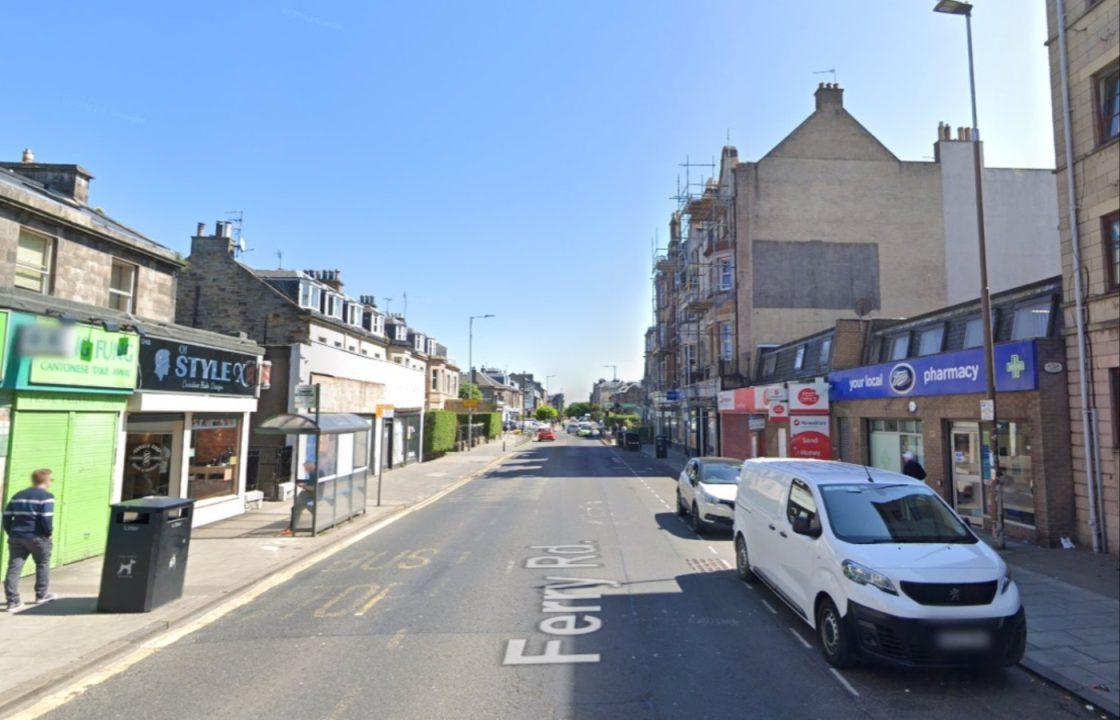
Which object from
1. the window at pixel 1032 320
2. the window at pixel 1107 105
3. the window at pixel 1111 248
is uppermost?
the window at pixel 1107 105

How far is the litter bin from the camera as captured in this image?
7.78 m

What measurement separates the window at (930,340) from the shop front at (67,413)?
60.5 ft

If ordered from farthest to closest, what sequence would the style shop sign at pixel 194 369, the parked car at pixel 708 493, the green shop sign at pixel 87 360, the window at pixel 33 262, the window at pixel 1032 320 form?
the parked car at pixel 708 493, the window at pixel 1032 320, the style shop sign at pixel 194 369, the window at pixel 33 262, the green shop sign at pixel 87 360

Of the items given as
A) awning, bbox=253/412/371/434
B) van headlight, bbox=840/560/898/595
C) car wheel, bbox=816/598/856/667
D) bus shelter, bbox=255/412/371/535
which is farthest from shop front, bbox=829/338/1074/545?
awning, bbox=253/412/371/434

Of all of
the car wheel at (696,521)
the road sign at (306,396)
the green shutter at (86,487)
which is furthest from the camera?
the road sign at (306,396)

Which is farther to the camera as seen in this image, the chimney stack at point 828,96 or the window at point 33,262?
the chimney stack at point 828,96

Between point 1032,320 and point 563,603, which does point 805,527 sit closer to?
point 563,603

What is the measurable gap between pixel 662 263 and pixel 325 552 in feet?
145

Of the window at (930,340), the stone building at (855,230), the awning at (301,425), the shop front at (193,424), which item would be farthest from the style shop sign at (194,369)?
the stone building at (855,230)

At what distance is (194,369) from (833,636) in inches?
521

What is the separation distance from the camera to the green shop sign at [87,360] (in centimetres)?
960

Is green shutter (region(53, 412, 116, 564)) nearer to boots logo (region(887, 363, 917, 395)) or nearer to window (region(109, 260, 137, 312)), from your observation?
window (region(109, 260, 137, 312))

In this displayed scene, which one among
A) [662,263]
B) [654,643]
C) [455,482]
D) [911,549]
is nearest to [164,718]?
[654,643]

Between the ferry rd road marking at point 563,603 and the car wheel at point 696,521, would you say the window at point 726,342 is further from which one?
the ferry rd road marking at point 563,603
